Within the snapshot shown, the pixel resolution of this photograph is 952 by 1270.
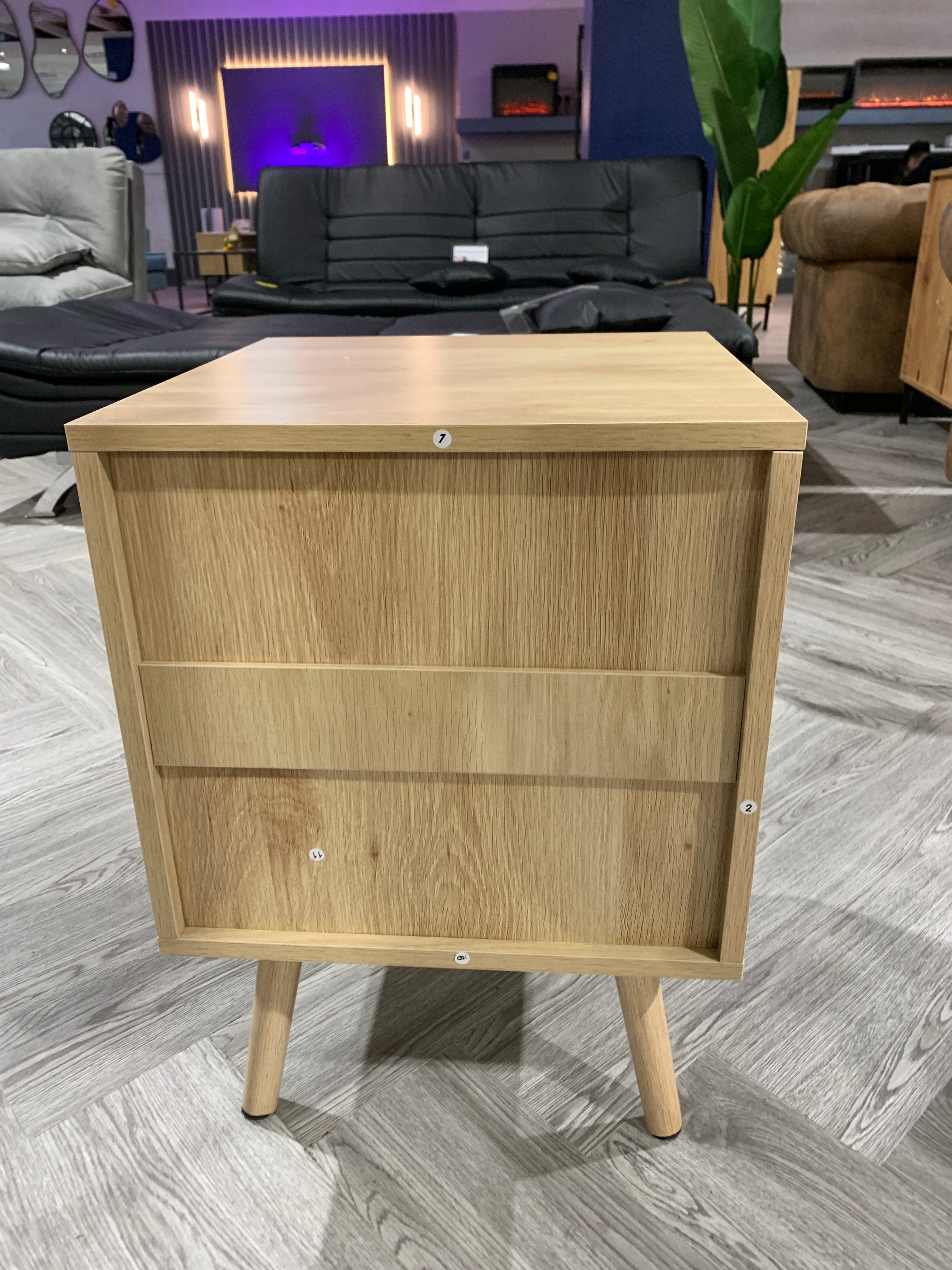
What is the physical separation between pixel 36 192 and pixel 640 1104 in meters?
2.98

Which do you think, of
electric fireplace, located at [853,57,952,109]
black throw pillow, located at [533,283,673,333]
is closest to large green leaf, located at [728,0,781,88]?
black throw pillow, located at [533,283,673,333]

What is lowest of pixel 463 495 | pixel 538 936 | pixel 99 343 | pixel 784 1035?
pixel 784 1035

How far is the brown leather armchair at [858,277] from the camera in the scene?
2.53 m

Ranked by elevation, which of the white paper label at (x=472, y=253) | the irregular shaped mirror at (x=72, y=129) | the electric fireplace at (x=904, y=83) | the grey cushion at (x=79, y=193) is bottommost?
the white paper label at (x=472, y=253)

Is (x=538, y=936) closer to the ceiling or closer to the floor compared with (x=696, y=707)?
closer to the floor

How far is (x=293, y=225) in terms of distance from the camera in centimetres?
291

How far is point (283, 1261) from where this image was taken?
62 centimetres

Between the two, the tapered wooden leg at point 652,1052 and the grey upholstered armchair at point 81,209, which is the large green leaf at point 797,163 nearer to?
→ the grey upholstered armchair at point 81,209

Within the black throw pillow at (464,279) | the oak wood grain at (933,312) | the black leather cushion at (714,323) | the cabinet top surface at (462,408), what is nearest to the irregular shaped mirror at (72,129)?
the black throw pillow at (464,279)

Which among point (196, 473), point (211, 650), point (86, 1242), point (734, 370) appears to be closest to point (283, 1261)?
point (86, 1242)

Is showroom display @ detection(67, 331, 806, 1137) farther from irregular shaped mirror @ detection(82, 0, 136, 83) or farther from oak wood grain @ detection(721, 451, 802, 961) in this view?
irregular shaped mirror @ detection(82, 0, 136, 83)

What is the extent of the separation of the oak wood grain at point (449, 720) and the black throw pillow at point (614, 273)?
2.33 meters

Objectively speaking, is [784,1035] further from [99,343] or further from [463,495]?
[99,343]

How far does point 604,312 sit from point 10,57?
6.81 meters
